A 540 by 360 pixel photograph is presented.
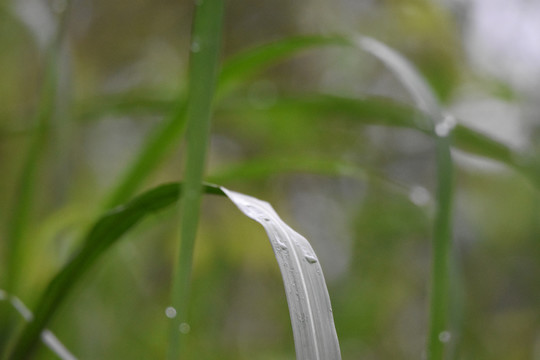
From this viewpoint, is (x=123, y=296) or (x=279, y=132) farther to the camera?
→ (x=279, y=132)

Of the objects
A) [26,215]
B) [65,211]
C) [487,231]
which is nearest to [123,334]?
[65,211]

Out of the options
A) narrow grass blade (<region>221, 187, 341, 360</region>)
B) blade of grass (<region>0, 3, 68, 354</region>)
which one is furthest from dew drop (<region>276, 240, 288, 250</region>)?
blade of grass (<region>0, 3, 68, 354</region>)

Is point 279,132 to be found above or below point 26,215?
above

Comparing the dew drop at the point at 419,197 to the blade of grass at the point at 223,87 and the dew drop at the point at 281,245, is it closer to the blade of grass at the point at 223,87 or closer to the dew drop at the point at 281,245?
the blade of grass at the point at 223,87

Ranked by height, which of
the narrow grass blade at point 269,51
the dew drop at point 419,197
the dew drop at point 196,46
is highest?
the narrow grass blade at point 269,51

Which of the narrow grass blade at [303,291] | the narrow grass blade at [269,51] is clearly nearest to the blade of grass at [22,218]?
the narrow grass blade at [269,51]

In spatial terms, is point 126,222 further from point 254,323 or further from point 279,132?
point 254,323
